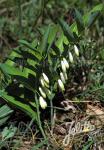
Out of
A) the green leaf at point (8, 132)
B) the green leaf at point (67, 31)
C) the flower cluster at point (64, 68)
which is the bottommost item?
the green leaf at point (8, 132)

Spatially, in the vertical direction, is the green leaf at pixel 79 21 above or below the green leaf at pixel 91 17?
below

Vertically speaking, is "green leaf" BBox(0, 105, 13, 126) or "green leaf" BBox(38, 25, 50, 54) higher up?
"green leaf" BBox(38, 25, 50, 54)

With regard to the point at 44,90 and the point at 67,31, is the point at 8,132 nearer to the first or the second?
the point at 44,90

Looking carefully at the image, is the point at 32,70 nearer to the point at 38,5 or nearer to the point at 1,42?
the point at 1,42

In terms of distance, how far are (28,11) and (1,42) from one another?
0.38 meters

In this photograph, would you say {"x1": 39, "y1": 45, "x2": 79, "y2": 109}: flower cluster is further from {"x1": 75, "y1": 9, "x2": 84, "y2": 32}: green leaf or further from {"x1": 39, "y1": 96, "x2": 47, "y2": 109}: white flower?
{"x1": 75, "y1": 9, "x2": 84, "y2": 32}: green leaf

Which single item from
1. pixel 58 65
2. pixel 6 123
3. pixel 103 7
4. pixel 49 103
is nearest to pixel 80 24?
pixel 103 7

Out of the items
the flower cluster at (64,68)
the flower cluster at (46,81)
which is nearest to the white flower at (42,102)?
the flower cluster at (46,81)

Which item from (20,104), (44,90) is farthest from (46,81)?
(20,104)

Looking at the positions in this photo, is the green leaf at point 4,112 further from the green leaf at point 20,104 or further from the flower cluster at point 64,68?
the flower cluster at point 64,68

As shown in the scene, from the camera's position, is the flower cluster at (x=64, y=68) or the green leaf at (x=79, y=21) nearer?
the green leaf at (x=79, y=21)

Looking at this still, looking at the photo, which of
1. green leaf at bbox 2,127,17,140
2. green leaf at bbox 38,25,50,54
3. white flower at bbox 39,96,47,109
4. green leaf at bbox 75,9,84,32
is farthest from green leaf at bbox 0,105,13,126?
green leaf at bbox 75,9,84,32

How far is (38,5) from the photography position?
355 centimetres

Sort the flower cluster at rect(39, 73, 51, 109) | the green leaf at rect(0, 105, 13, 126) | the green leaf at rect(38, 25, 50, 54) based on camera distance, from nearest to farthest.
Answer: the green leaf at rect(38, 25, 50, 54) → the flower cluster at rect(39, 73, 51, 109) → the green leaf at rect(0, 105, 13, 126)
